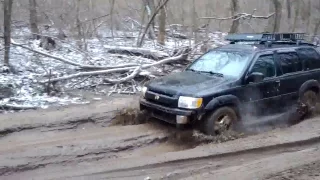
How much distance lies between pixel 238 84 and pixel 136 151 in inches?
88.8

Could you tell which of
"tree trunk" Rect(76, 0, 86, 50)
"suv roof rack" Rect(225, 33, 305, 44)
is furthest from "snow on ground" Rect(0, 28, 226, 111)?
"suv roof rack" Rect(225, 33, 305, 44)

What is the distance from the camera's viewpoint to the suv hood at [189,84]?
7.09 m

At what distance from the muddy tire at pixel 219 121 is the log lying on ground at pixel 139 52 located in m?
6.52

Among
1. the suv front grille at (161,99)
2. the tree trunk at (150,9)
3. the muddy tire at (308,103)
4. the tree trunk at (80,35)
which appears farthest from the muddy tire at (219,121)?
the tree trunk at (150,9)

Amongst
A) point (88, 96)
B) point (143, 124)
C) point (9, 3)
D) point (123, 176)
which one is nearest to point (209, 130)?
point (143, 124)

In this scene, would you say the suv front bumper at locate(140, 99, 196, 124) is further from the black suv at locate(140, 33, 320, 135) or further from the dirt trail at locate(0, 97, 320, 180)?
the dirt trail at locate(0, 97, 320, 180)

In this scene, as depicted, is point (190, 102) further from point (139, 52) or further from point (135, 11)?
point (135, 11)

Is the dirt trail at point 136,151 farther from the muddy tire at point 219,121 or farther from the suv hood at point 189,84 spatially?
the suv hood at point 189,84

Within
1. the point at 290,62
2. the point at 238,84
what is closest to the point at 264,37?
the point at 290,62

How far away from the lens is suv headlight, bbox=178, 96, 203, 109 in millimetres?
6902

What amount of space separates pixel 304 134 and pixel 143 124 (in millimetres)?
3076

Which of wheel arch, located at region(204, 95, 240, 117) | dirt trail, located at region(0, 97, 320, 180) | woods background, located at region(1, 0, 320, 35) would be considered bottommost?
dirt trail, located at region(0, 97, 320, 180)

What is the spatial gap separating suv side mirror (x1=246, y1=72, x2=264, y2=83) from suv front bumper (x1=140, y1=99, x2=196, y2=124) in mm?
1388

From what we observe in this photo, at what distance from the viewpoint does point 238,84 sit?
24.3 feet
